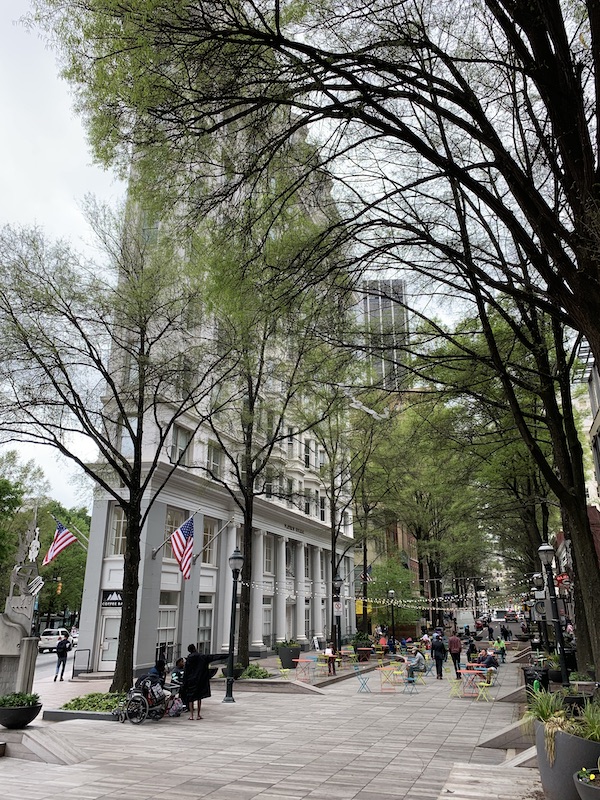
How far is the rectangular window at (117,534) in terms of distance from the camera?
2638cm

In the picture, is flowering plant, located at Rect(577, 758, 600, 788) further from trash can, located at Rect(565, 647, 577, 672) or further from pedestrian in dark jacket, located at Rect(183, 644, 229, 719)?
trash can, located at Rect(565, 647, 577, 672)

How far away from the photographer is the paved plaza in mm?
7969

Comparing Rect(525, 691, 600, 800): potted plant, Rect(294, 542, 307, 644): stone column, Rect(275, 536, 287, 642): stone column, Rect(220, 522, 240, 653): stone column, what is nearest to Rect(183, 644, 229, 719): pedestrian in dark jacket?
Rect(525, 691, 600, 800): potted plant

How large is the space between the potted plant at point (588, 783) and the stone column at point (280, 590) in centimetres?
3443

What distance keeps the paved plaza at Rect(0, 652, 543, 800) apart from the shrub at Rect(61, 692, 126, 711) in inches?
22.7

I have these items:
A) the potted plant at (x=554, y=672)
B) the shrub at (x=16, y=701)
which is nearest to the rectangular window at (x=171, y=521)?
the shrub at (x=16, y=701)

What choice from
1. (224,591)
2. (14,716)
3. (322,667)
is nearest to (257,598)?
(224,591)

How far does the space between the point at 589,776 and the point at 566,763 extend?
23.4 inches

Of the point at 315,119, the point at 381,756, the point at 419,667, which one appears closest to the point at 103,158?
the point at 315,119

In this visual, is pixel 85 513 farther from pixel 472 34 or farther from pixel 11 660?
pixel 472 34

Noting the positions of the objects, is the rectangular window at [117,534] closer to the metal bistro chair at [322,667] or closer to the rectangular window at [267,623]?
the metal bistro chair at [322,667]

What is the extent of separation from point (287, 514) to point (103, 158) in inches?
1345

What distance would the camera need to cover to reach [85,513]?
79.6 m

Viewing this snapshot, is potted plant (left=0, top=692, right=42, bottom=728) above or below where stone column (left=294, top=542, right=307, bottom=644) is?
below
